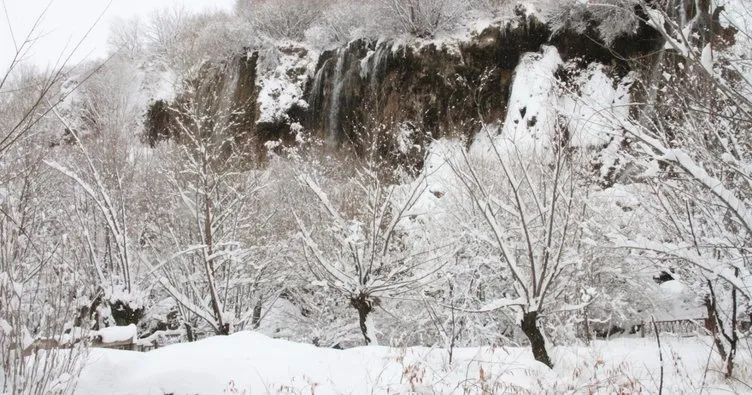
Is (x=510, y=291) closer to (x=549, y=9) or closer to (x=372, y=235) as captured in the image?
(x=372, y=235)

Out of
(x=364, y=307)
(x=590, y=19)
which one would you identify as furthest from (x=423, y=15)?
(x=364, y=307)

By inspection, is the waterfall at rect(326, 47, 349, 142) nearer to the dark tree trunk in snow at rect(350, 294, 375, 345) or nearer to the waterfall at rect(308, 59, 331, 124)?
the waterfall at rect(308, 59, 331, 124)

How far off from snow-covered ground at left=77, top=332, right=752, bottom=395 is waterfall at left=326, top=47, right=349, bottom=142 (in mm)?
16773

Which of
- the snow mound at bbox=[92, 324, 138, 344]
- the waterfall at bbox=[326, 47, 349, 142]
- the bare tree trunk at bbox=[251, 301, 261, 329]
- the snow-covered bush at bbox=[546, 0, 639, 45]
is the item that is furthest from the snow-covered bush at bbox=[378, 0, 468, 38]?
the snow mound at bbox=[92, 324, 138, 344]

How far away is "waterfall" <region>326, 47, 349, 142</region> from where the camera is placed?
21969mm

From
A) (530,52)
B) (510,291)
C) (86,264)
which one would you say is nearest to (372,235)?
(510,291)

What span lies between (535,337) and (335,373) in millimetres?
2808

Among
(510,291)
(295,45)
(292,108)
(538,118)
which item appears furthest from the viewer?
(295,45)

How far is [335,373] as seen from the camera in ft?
16.1

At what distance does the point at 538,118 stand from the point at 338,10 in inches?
501

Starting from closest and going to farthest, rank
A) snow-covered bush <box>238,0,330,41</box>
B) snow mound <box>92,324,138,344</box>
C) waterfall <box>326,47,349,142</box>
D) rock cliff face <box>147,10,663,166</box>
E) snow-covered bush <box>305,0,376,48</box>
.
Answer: snow mound <box>92,324,138,344</box> < rock cliff face <box>147,10,663,166</box> < waterfall <box>326,47,349,142</box> < snow-covered bush <box>305,0,376,48</box> < snow-covered bush <box>238,0,330,41</box>

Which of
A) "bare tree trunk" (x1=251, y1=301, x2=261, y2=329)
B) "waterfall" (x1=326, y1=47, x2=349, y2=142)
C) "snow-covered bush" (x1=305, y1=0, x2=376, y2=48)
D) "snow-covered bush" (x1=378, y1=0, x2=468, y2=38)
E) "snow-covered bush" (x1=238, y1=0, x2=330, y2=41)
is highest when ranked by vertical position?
"snow-covered bush" (x1=238, y1=0, x2=330, y2=41)

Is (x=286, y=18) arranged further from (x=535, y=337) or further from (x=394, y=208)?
(x=535, y=337)

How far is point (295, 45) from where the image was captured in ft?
84.2
